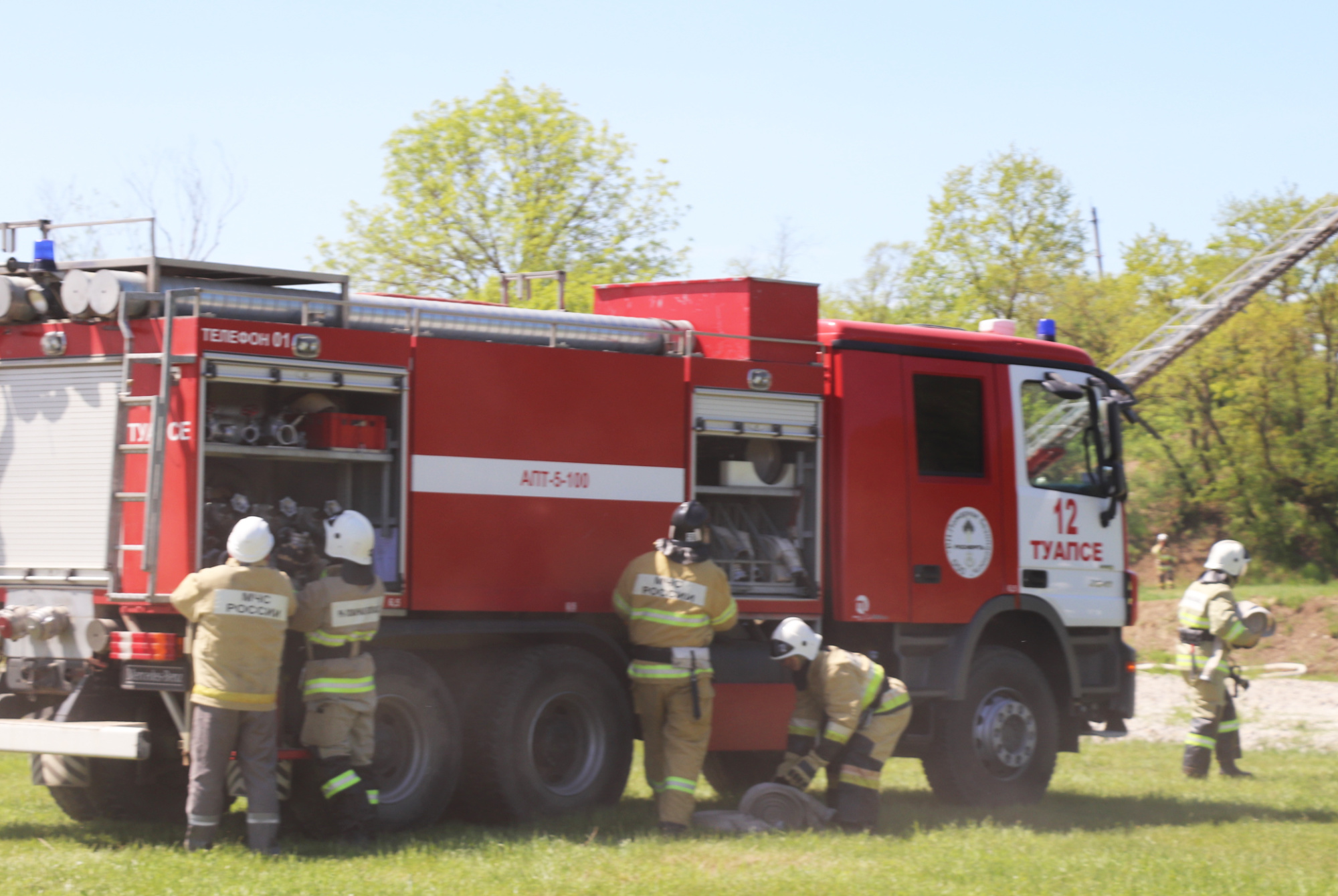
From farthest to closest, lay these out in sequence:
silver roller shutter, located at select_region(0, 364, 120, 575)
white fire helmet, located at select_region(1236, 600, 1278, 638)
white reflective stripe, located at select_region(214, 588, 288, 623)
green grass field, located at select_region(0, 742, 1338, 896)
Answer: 1. white fire helmet, located at select_region(1236, 600, 1278, 638)
2. silver roller shutter, located at select_region(0, 364, 120, 575)
3. white reflective stripe, located at select_region(214, 588, 288, 623)
4. green grass field, located at select_region(0, 742, 1338, 896)

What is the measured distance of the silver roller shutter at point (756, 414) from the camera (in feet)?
32.4

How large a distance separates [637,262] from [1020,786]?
745 inches

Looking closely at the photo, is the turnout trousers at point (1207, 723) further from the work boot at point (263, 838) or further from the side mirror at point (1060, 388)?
the work boot at point (263, 838)

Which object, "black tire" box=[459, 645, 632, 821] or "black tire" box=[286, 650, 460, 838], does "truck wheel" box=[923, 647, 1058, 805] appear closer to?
"black tire" box=[459, 645, 632, 821]

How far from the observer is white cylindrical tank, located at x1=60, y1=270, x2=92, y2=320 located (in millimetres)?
8148

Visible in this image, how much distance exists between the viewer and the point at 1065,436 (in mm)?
11367

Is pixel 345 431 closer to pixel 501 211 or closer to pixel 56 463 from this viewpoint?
pixel 56 463

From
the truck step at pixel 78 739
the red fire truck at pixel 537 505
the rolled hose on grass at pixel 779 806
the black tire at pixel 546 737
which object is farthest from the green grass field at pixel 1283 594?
the truck step at pixel 78 739

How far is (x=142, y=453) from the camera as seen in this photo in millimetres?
8000

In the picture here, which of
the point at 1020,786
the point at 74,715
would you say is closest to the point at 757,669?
the point at 1020,786

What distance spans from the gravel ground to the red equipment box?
9040 millimetres

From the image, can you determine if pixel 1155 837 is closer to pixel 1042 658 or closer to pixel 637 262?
pixel 1042 658

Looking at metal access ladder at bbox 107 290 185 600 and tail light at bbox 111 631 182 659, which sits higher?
metal access ladder at bbox 107 290 185 600

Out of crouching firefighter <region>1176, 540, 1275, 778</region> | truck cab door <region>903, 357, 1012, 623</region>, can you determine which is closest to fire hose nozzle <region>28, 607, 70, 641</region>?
truck cab door <region>903, 357, 1012, 623</region>
